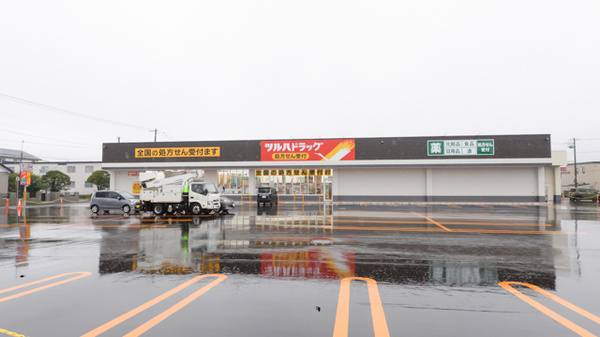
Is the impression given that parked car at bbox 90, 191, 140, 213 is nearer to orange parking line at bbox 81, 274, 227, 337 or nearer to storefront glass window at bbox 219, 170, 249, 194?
storefront glass window at bbox 219, 170, 249, 194

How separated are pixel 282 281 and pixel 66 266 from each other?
5.53m

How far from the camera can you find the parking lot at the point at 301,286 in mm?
4188

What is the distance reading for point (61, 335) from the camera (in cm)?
392

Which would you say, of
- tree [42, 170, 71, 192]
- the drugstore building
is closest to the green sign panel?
the drugstore building

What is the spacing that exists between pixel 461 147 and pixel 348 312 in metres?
30.7

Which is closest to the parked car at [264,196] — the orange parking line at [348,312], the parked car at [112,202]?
the parked car at [112,202]

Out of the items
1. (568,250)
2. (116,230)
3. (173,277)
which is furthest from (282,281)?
(116,230)

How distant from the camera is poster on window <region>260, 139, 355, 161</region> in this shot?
106 ft

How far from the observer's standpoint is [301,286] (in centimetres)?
580

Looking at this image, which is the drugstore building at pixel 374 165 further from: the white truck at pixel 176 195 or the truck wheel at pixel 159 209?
the truck wheel at pixel 159 209

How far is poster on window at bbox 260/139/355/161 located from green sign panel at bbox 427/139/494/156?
26.6 ft

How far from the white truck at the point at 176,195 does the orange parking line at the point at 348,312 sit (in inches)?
565

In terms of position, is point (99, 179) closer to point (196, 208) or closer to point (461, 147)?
point (196, 208)

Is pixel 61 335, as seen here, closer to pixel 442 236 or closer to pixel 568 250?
pixel 442 236
